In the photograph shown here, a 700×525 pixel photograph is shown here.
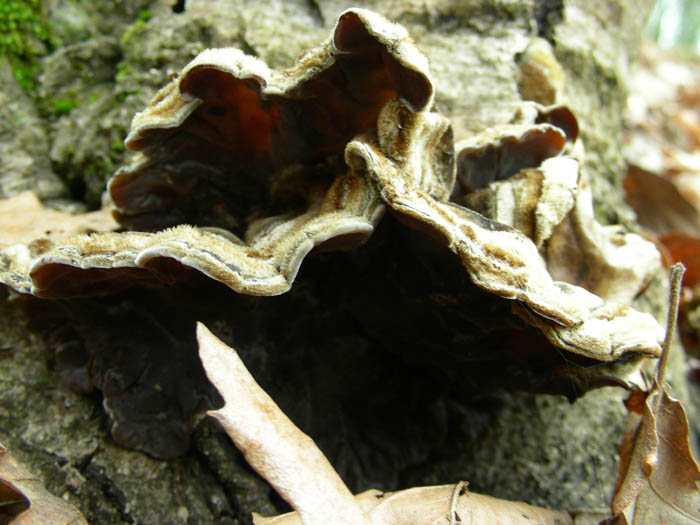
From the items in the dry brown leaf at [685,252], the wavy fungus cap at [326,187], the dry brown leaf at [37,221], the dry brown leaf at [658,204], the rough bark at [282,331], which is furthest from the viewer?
the dry brown leaf at [658,204]

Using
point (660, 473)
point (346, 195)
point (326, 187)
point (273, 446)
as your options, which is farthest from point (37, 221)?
point (660, 473)

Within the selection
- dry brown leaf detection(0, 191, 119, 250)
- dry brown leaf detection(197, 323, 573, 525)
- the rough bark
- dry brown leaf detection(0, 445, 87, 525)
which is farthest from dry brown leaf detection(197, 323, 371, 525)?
dry brown leaf detection(0, 191, 119, 250)

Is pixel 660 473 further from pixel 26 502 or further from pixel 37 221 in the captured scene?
pixel 37 221

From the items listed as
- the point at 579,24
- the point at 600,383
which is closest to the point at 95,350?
the point at 600,383

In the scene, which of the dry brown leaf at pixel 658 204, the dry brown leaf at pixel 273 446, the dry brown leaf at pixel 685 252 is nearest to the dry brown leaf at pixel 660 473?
the dry brown leaf at pixel 273 446

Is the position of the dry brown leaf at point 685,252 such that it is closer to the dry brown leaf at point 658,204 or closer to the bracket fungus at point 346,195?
the dry brown leaf at point 658,204

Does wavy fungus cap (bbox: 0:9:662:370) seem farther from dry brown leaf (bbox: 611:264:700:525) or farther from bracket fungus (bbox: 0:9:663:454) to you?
dry brown leaf (bbox: 611:264:700:525)
